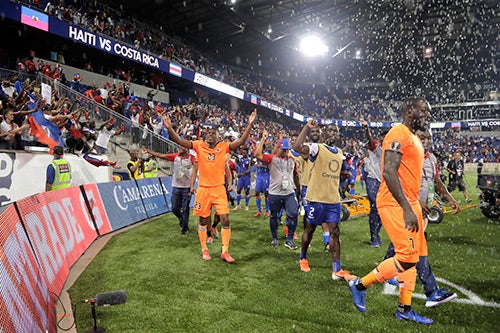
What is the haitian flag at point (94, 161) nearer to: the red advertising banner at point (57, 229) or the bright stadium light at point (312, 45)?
the red advertising banner at point (57, 229)

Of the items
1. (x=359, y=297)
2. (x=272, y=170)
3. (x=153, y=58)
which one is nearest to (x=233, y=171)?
(x=272, y=170)

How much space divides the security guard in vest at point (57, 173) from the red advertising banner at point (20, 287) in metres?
3.40

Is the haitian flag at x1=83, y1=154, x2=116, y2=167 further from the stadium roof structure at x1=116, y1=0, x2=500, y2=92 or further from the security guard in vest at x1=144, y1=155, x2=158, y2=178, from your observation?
the stadium roof structure at x1=116, y1=0, x2=500, y2=92

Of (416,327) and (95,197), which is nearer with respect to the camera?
(416,327)

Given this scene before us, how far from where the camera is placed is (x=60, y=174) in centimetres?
674

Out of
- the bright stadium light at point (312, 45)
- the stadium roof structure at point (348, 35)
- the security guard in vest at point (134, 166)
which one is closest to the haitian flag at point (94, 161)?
the security guard in vest at point (134, 166)

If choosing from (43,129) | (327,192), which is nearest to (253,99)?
(43,129)

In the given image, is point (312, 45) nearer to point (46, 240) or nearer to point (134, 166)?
point (134, 166)

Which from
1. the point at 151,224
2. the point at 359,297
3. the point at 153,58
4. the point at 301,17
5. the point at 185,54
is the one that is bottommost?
the point at 151,224

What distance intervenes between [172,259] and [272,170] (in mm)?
2474

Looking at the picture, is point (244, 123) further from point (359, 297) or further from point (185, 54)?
point (359, 297)

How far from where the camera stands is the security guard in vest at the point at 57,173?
657 centimetres

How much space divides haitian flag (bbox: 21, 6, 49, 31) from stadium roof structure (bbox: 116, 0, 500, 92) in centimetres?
1101

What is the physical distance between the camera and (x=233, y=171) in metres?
11.4
